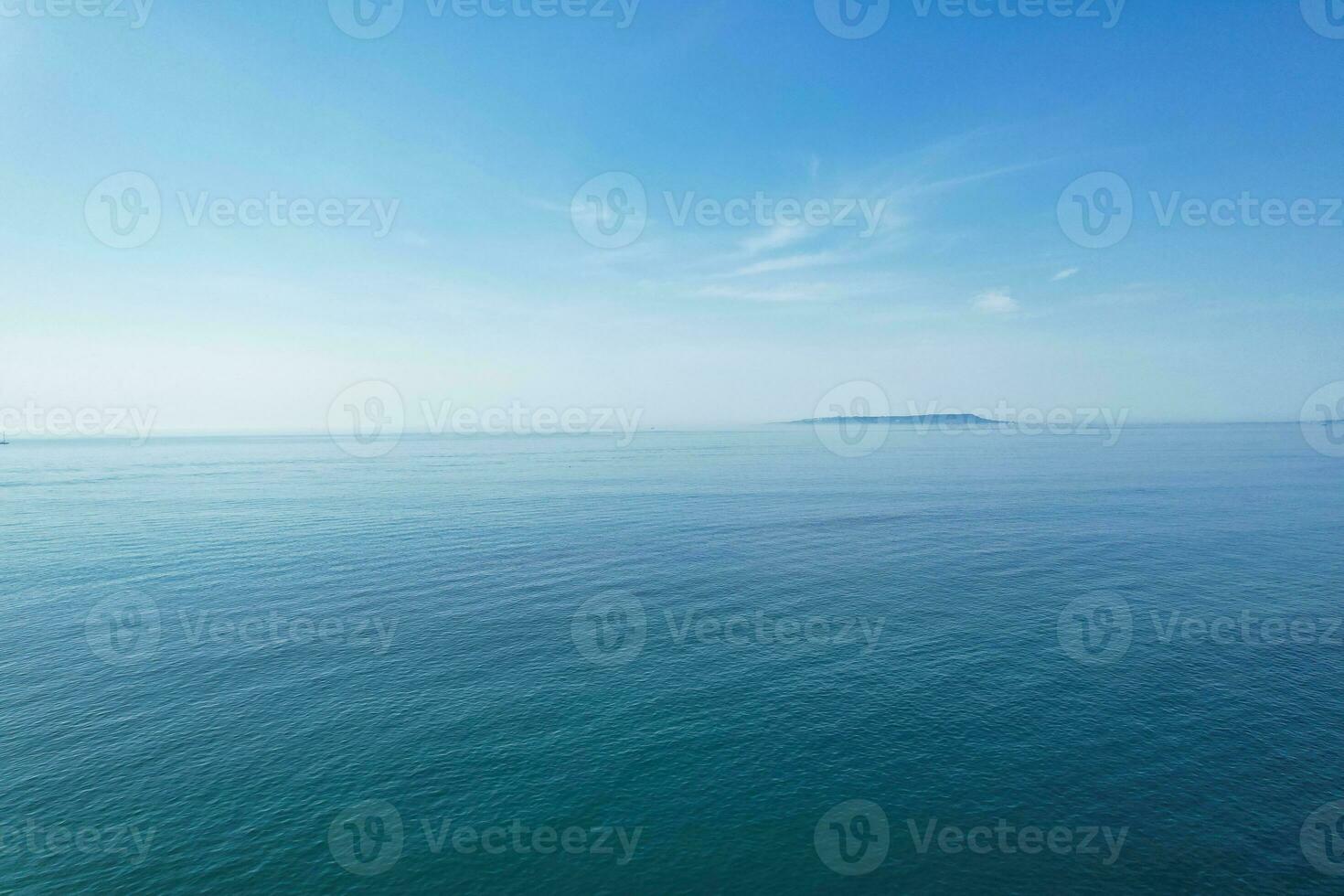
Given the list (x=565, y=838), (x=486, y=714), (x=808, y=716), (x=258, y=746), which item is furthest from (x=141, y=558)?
(x=808, y=716)

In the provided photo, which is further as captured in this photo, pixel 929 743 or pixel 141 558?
pixel 141 558

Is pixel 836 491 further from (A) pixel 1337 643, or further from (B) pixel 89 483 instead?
(B) pixel 89 483

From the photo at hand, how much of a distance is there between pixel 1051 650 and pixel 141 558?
11590 centimetres

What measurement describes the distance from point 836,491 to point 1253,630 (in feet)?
314

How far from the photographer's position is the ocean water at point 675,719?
32.5 m

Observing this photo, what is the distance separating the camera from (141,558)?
8581 centimetres

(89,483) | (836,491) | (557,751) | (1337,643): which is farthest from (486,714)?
(89,483)

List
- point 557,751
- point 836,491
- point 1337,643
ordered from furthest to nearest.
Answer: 1. point 836,491
2. point 1337,643
3. point 557,751

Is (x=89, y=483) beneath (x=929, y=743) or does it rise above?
above

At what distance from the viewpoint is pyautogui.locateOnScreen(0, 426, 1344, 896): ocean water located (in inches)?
1280

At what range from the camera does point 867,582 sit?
7406 centimetres

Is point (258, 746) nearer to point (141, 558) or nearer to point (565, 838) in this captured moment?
point (565, 838)

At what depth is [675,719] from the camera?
44.9 metres

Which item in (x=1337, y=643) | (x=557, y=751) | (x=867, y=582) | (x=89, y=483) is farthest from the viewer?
(x=89, y=483)
